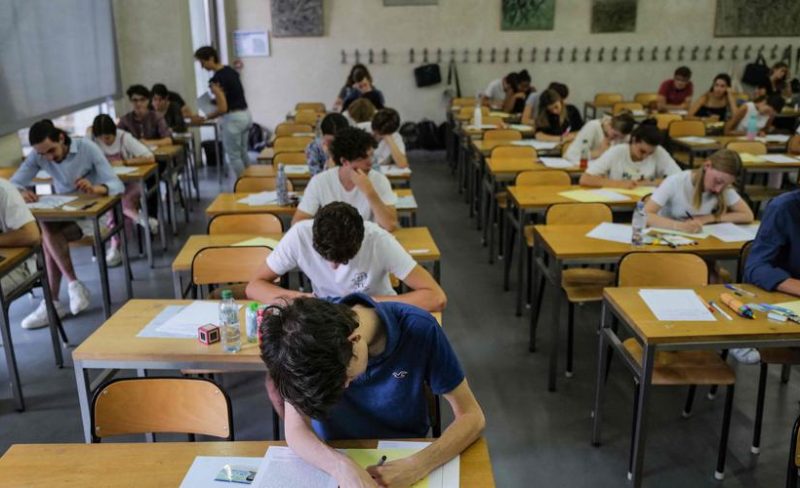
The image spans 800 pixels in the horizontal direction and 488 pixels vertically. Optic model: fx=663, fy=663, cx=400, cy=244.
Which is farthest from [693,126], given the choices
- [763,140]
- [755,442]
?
[755,442]

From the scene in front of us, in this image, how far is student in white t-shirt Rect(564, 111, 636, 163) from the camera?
559 centimetres

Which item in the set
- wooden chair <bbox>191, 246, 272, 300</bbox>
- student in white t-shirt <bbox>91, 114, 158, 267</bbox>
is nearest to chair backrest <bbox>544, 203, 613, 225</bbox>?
wooden chair <bbox>191, 246, 272, 300</bbox>

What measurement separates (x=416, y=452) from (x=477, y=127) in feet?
21.1

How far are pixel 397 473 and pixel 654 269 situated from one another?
6.73 ft

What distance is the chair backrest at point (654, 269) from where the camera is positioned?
319 centimetres

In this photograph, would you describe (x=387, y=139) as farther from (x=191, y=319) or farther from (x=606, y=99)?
(x=606, y=99)

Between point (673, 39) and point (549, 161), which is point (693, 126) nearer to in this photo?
point (549, 161)

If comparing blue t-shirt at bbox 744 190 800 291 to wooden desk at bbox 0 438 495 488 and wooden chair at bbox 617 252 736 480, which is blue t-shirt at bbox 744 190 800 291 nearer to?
wooden chair at bbox 617 252 736 480

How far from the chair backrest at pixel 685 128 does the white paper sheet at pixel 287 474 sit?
706 centimetres

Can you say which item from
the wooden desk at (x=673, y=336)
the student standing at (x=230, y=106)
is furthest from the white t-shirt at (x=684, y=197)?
the student standing at (x=230, y=106)

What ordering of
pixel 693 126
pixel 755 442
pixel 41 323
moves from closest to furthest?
pixel 755 442 < pixel 41 323 < pixel 693 126

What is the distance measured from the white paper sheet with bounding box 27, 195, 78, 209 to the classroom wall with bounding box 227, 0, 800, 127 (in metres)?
6.80

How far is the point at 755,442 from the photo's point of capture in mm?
3066

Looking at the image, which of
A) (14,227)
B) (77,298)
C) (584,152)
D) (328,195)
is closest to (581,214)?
(328,195)
